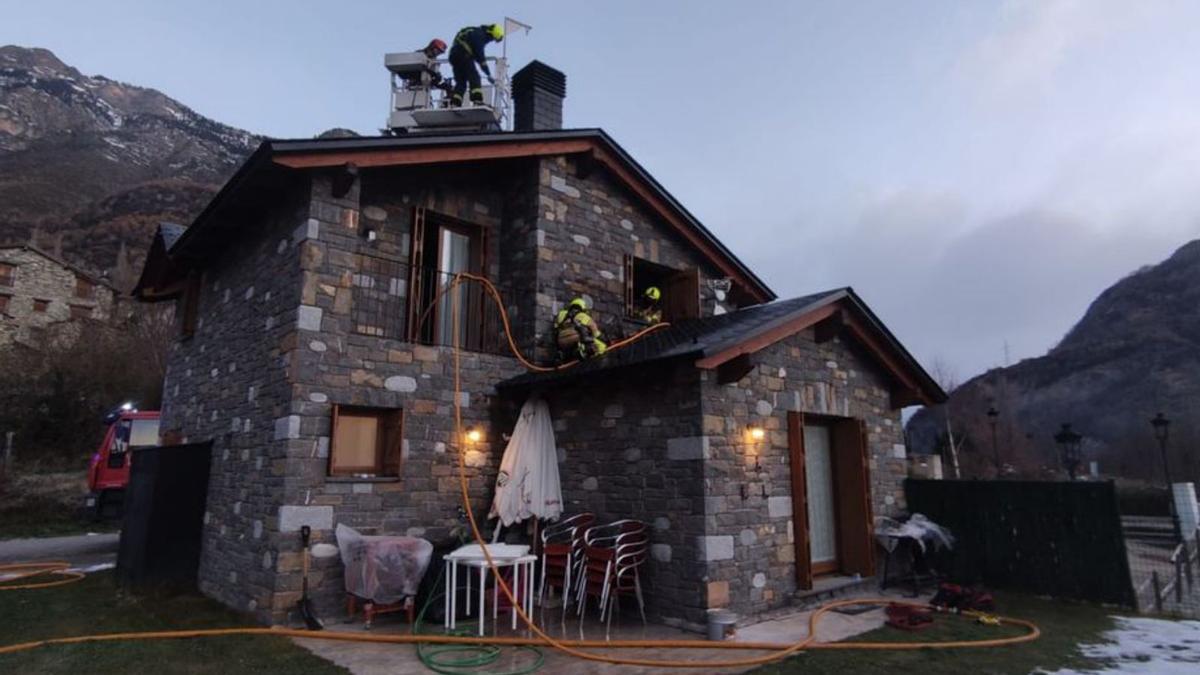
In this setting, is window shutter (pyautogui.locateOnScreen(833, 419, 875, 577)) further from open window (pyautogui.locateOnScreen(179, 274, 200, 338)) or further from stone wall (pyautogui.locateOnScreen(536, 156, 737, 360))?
open window (pyautogui.locateOnScreen(179, 274, 200, 338))

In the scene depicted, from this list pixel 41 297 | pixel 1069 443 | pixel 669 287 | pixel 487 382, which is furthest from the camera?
pixel 41 297

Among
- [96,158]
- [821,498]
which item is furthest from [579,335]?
[96,158]

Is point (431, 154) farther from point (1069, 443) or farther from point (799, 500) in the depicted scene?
point (1069, 443)

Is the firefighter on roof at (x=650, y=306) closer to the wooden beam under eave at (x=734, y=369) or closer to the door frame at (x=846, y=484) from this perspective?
the door frame at (x=846, y=484)

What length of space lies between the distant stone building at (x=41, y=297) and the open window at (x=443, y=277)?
2507cm

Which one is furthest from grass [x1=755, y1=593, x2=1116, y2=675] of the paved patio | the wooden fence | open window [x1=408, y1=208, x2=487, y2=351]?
open window [x1=408, y1=208, x2=487, y2=351]

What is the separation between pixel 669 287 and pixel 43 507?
16743 mm

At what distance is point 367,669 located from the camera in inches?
202

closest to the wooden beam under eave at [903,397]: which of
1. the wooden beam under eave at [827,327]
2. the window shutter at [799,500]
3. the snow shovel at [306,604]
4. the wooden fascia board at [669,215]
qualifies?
the wooden beam under eave at [827,327]

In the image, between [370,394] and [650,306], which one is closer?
[370,394]

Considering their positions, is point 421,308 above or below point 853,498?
above

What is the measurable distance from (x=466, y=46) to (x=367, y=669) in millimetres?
10251

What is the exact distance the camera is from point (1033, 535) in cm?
885

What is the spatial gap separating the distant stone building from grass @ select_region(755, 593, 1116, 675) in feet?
101
